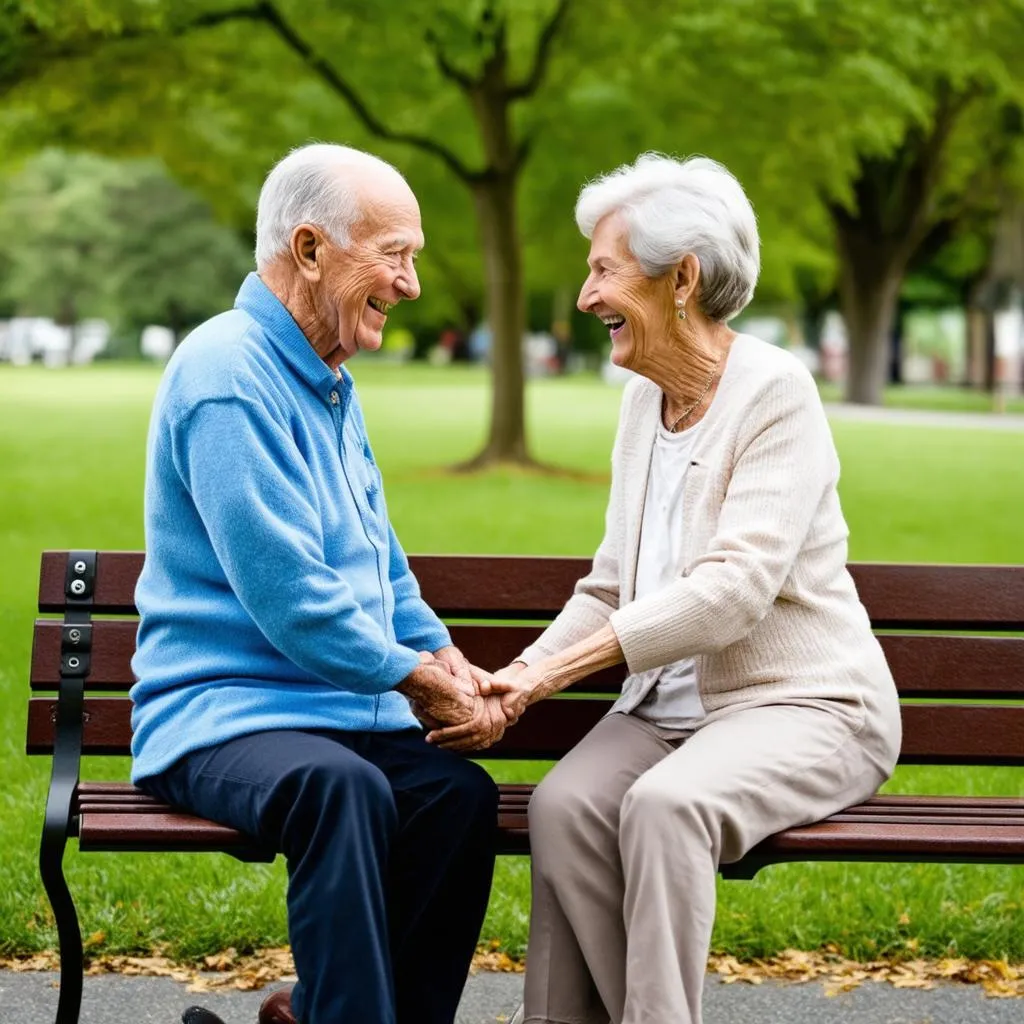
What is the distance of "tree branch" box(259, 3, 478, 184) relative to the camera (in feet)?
Answer: 52.3

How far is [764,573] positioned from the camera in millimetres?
3395

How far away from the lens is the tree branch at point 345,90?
628 inches

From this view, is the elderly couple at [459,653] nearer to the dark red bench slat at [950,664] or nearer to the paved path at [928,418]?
the dark red bench slat at [950,664]

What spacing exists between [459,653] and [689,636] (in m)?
0.52

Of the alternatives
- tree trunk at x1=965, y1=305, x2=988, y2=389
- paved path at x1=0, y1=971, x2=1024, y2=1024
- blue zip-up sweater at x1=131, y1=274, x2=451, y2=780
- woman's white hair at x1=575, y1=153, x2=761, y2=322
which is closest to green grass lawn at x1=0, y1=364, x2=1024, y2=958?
paved path at x1=0, y1=971, x2=1024, y2=1024

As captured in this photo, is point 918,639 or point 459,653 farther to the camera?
point 918,639

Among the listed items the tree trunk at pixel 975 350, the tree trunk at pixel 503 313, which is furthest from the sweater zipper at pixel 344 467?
the tree trunk at pixel 975 350

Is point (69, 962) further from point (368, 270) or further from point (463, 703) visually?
point (368, 270)

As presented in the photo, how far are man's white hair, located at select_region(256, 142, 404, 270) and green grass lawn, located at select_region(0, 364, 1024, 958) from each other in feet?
5.96

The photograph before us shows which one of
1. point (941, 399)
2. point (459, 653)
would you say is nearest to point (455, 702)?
point (459, 653)

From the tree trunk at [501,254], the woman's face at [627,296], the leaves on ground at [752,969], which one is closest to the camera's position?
the woman's face at [627,296]

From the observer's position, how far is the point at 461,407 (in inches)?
1374

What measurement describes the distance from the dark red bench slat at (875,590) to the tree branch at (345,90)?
12682 millimetres

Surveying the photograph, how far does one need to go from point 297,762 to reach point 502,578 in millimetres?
1005
